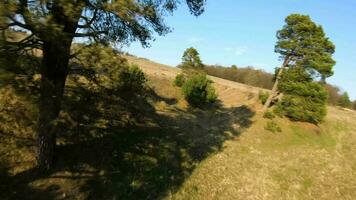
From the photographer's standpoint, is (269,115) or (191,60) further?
(191,60)

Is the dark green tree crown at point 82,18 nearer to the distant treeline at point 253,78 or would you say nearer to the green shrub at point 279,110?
the green shrub at point 279,110

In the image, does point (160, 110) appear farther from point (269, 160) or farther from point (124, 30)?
point (124, 30)

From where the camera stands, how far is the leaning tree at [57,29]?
770cm

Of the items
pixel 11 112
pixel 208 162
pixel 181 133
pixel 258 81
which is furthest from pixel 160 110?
pixel 258 81

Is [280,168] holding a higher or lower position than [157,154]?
lower

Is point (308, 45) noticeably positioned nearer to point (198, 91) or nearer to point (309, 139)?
point (309, 139)

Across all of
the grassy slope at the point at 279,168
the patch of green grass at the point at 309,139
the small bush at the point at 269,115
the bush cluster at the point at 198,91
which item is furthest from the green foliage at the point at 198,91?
the patch of green grass at the point at 309,139

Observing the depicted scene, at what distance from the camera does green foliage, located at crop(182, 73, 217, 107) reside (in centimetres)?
3105

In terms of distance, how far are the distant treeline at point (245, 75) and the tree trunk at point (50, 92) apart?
60703 millimetres

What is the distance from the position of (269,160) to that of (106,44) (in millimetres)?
14684

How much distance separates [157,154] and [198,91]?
16037 millimetres

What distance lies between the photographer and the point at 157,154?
1592cm

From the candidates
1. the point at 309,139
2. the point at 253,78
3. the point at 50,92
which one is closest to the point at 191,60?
the point at 309,139

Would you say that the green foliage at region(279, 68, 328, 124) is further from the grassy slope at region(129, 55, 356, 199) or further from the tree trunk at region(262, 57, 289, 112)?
the tree trunk at region(262, 57, 289, 112)
